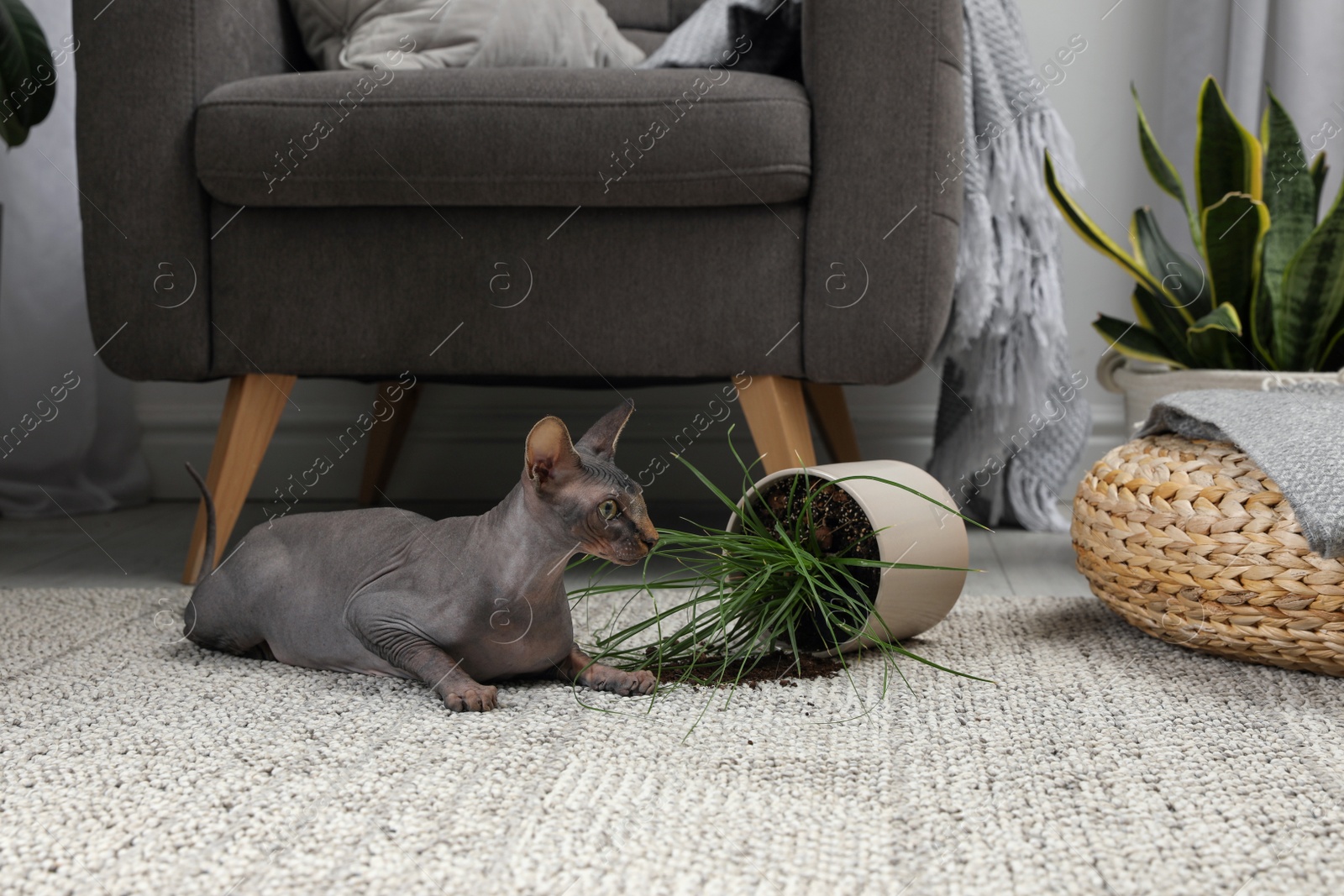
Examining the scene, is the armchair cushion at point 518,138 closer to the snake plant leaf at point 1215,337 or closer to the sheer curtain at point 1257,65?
the snake plant leaf at point 1215,337

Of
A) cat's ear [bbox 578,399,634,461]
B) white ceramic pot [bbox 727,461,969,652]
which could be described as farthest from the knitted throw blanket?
cat's ear [bbox 578,399,634,461]

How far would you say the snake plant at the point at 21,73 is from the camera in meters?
1.39

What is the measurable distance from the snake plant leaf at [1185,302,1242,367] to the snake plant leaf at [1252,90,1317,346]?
45 mm

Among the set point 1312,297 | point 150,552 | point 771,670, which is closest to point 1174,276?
point 1312,297

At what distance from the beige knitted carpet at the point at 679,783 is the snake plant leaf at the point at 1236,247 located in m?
0.56

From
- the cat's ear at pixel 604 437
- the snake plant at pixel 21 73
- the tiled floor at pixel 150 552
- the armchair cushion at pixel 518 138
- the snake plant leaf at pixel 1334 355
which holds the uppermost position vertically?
the snake plant at pixel 21 73

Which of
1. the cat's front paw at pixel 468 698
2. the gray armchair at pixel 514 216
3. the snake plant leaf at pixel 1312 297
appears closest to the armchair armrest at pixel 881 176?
the gray armchair at pixel 514 216

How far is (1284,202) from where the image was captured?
1.25 m

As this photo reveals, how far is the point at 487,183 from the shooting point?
1.13 m

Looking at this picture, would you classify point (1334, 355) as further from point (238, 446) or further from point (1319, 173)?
point (238, 446)

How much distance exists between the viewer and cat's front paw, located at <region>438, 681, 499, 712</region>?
719 mm

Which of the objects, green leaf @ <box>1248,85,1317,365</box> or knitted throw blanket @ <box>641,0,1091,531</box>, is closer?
green leaf @ <box>1248,85,1317,365</box>

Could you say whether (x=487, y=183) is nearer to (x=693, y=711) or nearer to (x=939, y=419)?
(x=693, y=711)

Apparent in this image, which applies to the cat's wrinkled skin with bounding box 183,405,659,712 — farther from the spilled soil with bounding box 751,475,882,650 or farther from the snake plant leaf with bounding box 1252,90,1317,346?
the snake plant leaf with bounding box 1252,90,1317,346
